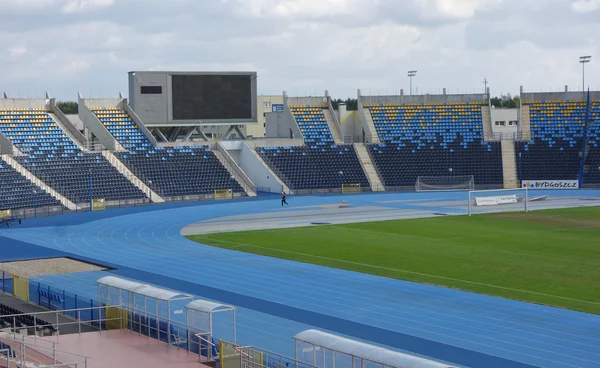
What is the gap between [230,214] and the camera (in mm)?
60344

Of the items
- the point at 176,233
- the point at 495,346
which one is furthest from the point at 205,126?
the point at 495,346

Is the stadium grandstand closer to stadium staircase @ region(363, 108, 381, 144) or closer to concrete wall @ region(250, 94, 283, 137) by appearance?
stadium staircase @ region(363, 108, 381, 144)

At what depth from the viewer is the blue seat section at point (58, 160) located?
65125 millimetres

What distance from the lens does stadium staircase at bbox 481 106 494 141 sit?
83625 millimetres

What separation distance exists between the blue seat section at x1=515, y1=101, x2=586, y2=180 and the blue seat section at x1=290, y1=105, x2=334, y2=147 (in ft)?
57.1

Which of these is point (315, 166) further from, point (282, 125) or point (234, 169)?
point (282, 125)

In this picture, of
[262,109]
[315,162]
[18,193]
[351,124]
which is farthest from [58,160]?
[262,109]

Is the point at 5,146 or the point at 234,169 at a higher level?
the point at 5,146

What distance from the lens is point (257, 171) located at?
3041 inches

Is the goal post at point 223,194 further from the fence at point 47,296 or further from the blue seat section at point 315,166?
the fence at point 47,296

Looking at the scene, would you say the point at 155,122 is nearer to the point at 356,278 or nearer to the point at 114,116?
the point at 114,116

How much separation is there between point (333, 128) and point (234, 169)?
1358 cm

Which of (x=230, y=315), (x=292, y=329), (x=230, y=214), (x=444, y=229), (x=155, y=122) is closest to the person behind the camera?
(x=292, y=329)

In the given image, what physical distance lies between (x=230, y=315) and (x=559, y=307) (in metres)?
10.1
